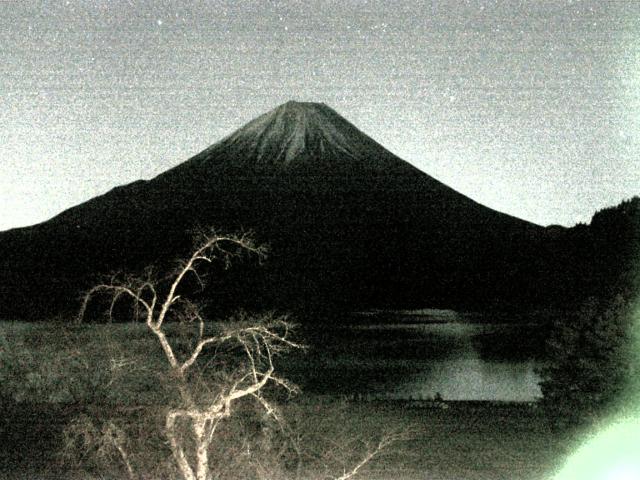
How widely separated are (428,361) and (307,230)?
7105 centimetres

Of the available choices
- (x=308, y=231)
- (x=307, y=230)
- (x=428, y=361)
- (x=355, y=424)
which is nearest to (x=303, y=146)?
(x=307, y=230)

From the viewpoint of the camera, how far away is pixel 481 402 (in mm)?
18031

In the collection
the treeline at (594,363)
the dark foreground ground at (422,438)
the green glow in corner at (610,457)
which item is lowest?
the dark foreground ground at (422,438)

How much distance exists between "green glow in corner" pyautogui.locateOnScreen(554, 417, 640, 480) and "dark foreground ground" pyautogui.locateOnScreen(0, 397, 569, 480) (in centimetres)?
45

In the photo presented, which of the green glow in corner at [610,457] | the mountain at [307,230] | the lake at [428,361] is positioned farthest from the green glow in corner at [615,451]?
the mountain at [307,230]

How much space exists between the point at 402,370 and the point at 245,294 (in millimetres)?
63020

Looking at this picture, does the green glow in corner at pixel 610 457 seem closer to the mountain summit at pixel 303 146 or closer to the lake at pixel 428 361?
the lake at pixel 428 361

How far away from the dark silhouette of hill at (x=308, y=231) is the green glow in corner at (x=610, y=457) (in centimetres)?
7571

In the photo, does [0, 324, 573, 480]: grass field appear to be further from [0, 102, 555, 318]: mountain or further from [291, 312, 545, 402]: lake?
[0, 102, 555, 318]: mountain

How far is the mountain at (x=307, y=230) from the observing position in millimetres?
97438

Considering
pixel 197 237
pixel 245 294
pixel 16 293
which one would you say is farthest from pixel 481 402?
pixel 16 293

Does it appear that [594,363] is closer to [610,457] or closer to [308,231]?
[610,457]

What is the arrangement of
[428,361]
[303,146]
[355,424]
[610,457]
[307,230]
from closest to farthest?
[610,457]
[355,424]
[428,361]
[307,230]
[303,146]

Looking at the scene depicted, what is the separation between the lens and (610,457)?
11.4m
